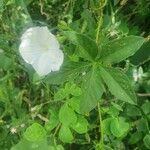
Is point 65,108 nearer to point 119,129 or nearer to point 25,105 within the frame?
point 119,129

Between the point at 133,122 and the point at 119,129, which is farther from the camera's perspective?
the point at 133,122

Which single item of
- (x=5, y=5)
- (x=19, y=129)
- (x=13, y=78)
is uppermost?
(x=5, y=5)

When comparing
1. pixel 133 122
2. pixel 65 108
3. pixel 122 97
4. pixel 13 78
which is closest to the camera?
pixel 122 97

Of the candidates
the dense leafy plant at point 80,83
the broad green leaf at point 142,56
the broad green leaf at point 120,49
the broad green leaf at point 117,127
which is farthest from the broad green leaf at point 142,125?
the broad green leaf at point 120,49

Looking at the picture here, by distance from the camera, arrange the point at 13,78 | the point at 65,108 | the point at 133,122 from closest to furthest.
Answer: the point at 65,108, the point at 133,122, the point at 13,78

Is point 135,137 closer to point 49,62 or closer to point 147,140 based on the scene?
point 147,140

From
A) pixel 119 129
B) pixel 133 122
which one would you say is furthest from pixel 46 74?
pixel 133 122

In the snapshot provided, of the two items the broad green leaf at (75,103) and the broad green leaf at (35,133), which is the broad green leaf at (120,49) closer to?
the broad green leaf at (75,103)

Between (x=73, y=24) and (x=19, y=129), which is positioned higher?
(x=73, y=24)
